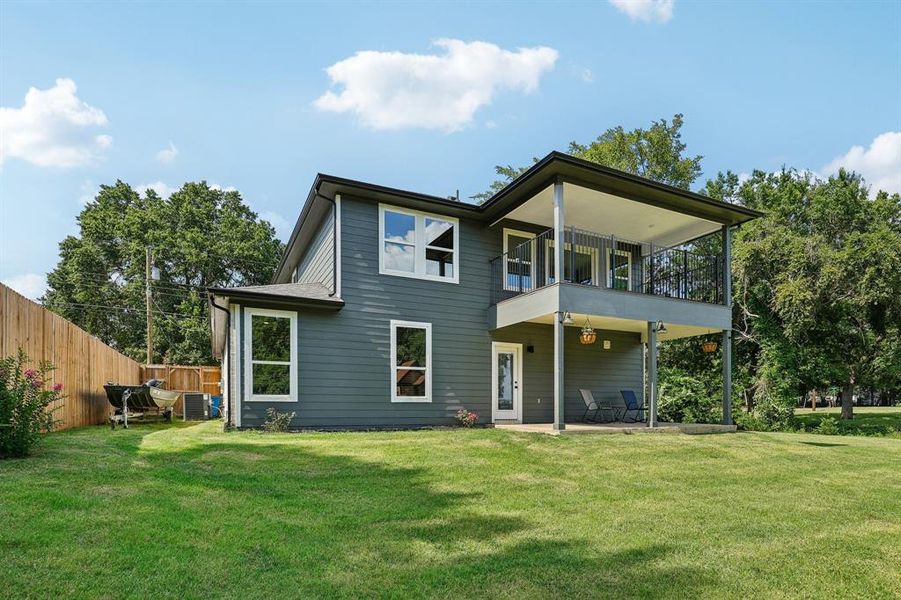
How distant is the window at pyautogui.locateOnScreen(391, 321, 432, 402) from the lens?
10.8 metres

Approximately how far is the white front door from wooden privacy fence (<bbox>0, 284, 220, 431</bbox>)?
801 centimetres

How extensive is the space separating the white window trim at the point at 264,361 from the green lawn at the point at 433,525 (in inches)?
103

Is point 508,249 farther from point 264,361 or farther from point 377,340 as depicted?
point 264,361

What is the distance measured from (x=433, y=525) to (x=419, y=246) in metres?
7.99

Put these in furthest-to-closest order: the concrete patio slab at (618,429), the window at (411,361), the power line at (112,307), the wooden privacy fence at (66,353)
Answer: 1. the power line at (112,307)
2. the window at (411,361)
3. the concrete patio slab at (618,429)
4. the wooden privacy fence at (66,353)

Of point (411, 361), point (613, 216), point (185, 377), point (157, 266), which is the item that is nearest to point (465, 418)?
point (411, 361)

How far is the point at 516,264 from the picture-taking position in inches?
492

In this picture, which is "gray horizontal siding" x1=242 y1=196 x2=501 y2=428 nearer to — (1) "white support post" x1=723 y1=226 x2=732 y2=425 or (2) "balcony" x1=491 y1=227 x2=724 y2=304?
(2) "balcony" x1=491 y1=227 x2=724 y2=304

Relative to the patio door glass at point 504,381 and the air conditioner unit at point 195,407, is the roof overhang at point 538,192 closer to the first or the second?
the patio door glass at point 504,381

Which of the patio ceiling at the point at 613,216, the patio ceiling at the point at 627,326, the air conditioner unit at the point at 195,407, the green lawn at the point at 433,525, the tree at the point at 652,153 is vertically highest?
the tree at the point at 652,153

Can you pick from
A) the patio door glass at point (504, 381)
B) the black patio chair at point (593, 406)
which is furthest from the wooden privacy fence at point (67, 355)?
the black patio chair at point (593, 406)

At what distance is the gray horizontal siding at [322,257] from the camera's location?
11.2 m

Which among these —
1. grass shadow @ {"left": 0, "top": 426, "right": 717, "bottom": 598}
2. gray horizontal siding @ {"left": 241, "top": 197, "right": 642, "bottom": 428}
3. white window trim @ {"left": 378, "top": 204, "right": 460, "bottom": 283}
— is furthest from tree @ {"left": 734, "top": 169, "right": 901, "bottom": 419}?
grass shadow @ {"left": 0, "top": 426, "right": 717, "bottom": 598}

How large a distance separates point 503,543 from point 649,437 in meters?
6.64
